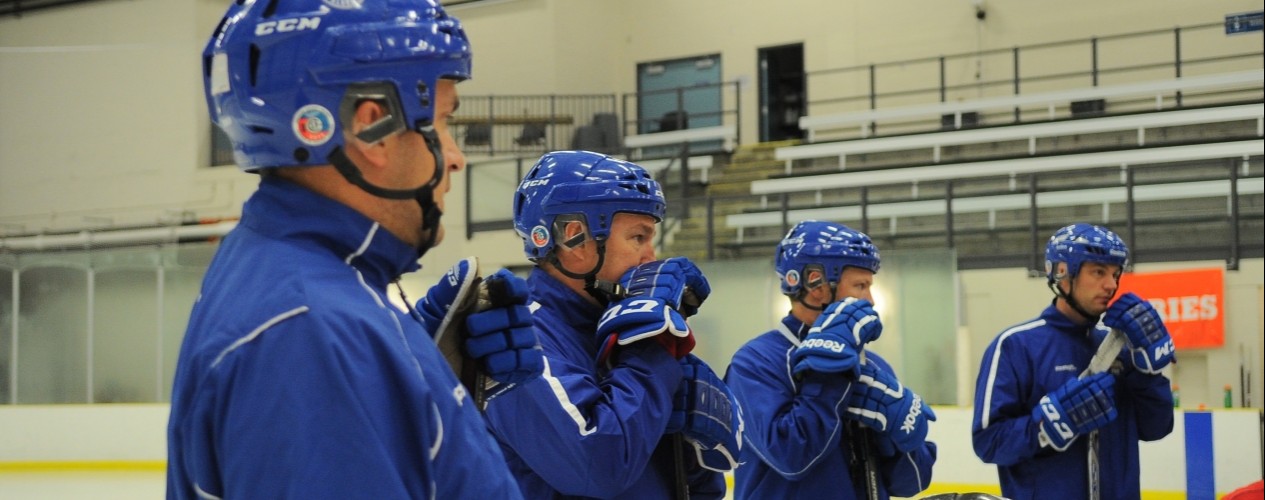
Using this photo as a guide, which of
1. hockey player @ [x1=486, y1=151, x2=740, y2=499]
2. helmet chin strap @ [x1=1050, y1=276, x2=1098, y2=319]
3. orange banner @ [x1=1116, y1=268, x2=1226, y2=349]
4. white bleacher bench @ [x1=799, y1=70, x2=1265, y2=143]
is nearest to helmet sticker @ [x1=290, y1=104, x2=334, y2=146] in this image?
hockey player @ [x1=486, y1=151, x2=740, y2=499]

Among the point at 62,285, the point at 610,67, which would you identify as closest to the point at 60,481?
the point at 62,285

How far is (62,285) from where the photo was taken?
36.2ft

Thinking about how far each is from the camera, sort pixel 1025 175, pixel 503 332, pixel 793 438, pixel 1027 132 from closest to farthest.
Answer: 1. pixel 503 332
2. pixel 793 438
3. pixel 1025 175
4. pixel 1027 132

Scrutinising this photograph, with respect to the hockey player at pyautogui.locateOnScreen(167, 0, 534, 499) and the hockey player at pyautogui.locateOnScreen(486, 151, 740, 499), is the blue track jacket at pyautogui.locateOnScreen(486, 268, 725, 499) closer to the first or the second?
the hockey player at pyautogui.locateOnScreen(486, 151, 740, 499)

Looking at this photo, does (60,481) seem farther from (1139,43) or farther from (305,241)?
(1139,43)

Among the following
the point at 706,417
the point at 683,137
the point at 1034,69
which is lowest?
the point at 706,417

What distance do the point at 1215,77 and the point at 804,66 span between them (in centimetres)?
482

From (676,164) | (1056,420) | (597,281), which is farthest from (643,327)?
(676,164)

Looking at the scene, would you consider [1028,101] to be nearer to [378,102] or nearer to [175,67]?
[175,67]

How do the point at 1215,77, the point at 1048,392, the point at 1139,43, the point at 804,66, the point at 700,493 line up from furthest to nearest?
the point at 804,66
the point at 1139,43
the point at 1215,77
the point at 1048,392
the point at 700,493

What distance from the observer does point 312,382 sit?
1.08 metres

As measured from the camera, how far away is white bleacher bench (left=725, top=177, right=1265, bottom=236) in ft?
33.0

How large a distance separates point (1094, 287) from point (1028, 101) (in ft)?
31.8

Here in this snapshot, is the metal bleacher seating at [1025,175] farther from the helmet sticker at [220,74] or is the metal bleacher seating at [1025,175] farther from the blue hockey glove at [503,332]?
the helmet sticker at [220,74]
